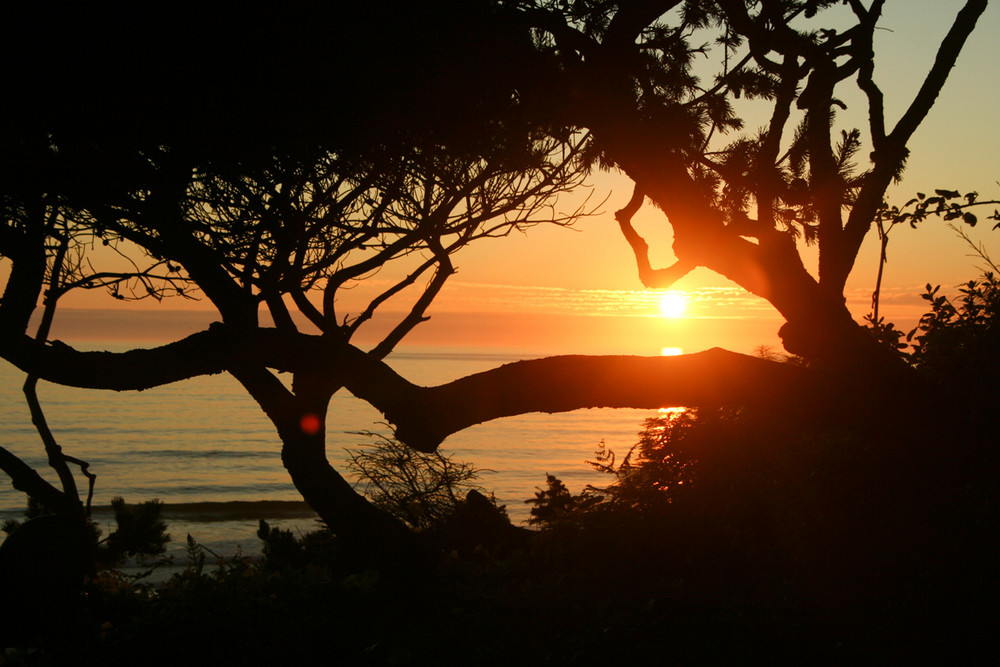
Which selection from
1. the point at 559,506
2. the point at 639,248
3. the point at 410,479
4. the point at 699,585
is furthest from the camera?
the point at 410,479

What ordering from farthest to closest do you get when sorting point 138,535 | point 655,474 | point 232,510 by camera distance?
point 232,510 → point 138,535 → point 655,474

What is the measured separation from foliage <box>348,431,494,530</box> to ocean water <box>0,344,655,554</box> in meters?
1.96

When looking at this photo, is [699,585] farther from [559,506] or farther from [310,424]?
[559,506]

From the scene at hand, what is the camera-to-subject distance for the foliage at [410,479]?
941 centimetres

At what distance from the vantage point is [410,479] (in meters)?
9.65

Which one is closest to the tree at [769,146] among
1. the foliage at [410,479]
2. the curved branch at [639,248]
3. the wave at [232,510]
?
the curved branch at [639,248]

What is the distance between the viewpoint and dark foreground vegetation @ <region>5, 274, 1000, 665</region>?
12.2ft

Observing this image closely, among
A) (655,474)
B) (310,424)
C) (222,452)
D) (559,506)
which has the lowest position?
(222,452)

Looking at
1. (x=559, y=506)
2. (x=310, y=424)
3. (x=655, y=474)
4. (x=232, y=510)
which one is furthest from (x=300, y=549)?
(x=232, y=510)

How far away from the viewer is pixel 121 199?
4695 mm

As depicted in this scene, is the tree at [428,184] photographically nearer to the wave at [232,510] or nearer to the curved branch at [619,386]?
the curved branch at [619,386]

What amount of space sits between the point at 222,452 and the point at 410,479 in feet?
90.2

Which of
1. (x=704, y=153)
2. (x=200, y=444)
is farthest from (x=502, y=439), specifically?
(x=704, y=153)

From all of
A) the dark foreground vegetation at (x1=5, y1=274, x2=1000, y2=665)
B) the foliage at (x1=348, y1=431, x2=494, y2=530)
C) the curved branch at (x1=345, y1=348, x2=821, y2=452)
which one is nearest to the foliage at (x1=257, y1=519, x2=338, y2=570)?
the foliage at (x1=348, y1=431, x2=494, y2=530)
